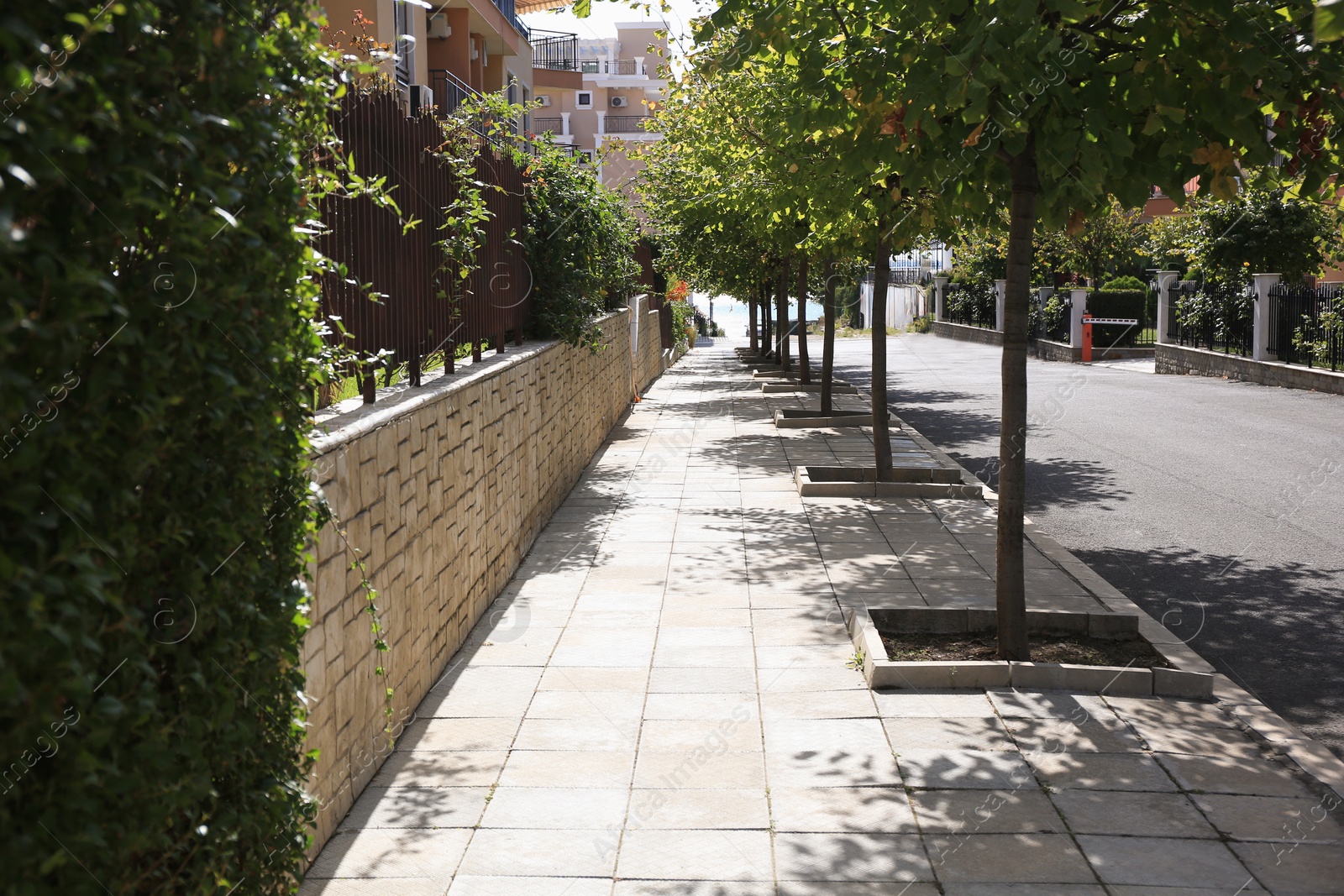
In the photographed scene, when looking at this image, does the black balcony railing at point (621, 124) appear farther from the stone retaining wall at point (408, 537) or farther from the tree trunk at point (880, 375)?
the stone retaining wall at point (408, 537)

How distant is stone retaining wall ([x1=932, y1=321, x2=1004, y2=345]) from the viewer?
4247cm

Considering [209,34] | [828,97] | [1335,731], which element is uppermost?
[828,97]

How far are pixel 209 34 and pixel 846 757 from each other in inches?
142

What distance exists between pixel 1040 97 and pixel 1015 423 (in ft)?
5.50

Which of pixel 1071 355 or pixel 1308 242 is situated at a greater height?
pixel 1308 242

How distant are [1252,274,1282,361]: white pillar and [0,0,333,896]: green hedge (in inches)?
990

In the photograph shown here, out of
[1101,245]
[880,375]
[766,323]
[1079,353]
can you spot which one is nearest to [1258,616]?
[880,375]

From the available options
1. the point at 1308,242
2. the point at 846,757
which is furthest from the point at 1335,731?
the point at 1308,242

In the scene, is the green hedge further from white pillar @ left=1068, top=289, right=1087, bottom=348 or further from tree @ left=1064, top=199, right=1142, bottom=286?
tree @ left=1064, top=199, right=1142, bottom=286

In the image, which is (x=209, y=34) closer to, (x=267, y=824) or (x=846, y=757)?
(x=267, y=824)

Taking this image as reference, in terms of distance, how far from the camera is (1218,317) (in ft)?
89.7

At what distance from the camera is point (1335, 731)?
5.41m

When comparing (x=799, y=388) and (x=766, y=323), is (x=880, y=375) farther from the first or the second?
(x=766, y=323)

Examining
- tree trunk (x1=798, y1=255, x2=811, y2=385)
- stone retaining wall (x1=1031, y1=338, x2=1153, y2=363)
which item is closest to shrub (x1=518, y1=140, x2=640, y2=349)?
tree trunk (x1=798, y1=255, x2=811, y2=385)
